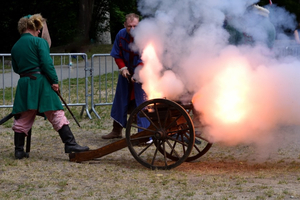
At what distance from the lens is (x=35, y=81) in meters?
5.85

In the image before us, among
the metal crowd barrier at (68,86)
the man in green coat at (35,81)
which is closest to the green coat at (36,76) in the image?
the man in green coat at (35,81)

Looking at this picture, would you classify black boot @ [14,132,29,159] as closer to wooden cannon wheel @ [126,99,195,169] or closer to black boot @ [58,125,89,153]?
black boot @ [58,125,89,153]

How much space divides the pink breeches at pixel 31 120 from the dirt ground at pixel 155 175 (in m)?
0.39

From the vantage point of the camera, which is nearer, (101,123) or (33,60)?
(33,60)

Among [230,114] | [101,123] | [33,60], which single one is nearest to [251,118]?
[230,114]

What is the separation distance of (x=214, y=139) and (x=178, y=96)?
631 mm

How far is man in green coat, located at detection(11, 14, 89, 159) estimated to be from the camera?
19.1ft

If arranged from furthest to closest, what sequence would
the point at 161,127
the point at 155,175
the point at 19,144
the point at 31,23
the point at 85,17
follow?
the point at 85,17
the point at 19,144
the point at 31,23
the point at 161,127
the point at 155,175

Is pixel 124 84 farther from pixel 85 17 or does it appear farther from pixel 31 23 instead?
pixel 85 17

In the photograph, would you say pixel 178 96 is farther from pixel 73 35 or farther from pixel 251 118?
pixel 73 35

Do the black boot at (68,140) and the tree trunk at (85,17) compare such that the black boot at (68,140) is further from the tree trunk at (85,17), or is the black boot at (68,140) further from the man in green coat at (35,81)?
the tree trunk at (85,17)

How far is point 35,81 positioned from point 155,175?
181 centimetres

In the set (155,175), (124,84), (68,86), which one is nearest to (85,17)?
(68,86)

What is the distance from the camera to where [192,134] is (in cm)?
520
